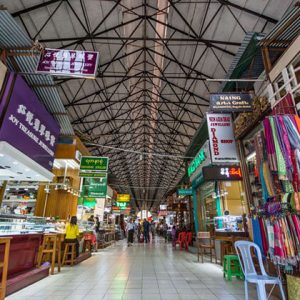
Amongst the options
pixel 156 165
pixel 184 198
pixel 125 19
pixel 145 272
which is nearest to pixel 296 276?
pixel 145 272

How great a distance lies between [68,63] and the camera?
14.1 feet

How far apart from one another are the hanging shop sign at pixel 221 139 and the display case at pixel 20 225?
438cm

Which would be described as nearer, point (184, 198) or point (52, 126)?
point (52, 126)

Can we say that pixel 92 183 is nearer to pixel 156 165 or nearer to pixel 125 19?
pixel 125 19

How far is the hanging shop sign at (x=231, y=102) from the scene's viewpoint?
16.0ft

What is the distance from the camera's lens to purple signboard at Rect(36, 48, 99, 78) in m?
4.21

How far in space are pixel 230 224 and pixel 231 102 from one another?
420 centimetres

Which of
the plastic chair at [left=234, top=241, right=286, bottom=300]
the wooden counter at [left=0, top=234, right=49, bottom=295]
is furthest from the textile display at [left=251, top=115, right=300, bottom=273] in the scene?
the wooden counter at [left=0, top=234, right=49, bottom=295]

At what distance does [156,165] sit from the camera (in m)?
24.8

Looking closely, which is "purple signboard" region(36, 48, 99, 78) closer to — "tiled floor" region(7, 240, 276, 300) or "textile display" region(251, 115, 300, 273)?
"textile display" region(251, 115, 300, 273)

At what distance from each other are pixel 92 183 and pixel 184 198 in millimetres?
7016

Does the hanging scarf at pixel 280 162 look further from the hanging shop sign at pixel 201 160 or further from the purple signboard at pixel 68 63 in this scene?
the hanging shop sign at pixel 201 160

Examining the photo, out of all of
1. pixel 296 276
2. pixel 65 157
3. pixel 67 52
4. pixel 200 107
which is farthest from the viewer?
pixel 200 107

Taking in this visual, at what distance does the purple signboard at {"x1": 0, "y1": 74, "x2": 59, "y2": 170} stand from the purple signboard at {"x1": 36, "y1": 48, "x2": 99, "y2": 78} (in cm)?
77
